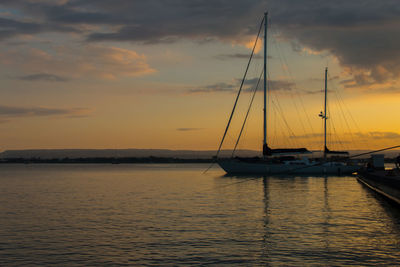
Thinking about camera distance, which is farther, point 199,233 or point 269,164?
point 269,164

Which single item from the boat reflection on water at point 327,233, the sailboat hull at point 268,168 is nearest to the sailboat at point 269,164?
the sailboat hull at point 268,168

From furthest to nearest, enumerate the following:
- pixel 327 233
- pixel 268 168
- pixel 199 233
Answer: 1. pixel 268 168
2. pixel 199 233
3. pixel 327 233

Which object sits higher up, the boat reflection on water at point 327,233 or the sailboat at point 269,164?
the sailboat at point 269,164

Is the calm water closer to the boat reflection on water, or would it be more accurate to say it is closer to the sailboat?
the boat reflection on water

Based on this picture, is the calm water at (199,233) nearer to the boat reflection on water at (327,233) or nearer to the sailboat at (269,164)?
the boat reflection on water at (327,233)

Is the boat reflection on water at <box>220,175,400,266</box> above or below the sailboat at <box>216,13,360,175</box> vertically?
below

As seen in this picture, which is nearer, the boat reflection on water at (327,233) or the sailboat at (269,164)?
the boat reflection on water at (327,233)

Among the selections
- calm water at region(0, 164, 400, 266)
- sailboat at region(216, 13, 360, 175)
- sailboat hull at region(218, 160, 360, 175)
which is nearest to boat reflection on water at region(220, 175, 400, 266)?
calm water at region(0, 164, 400, 266)

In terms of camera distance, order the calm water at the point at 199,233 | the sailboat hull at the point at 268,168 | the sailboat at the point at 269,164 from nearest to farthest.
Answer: the calm water at the point at 199,233, the sailboat at the point at 269,164, the sailboat hull at the point at 268,168

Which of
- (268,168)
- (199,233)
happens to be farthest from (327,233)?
(268,168)

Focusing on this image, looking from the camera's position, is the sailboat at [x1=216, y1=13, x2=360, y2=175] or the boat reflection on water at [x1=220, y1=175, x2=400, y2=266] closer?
the boat reflection on water at [x1=220, y1=175, x2=400, y2=266]

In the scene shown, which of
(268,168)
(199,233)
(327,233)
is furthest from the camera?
(268,168)

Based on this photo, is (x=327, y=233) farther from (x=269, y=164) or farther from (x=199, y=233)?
(x=269, y=164)

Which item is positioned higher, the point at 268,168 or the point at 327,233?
the point at 268,168
